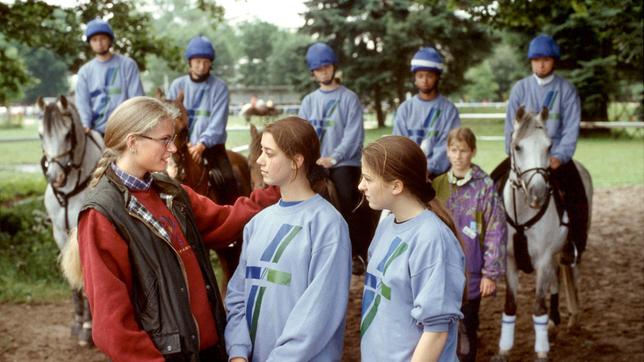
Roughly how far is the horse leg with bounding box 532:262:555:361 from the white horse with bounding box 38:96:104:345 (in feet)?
12.3

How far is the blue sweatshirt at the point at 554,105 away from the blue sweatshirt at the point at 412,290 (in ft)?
12.5

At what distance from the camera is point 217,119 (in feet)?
21.5

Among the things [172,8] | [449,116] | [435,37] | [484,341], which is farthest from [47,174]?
[172,8]

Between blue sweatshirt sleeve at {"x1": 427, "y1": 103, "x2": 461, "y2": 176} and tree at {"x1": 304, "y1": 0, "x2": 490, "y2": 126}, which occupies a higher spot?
tree at {"x1": 304, "y1": 0, "x2": 490, "y2": 126}

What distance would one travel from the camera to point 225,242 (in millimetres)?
3059

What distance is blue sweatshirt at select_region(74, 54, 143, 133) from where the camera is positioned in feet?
23.4

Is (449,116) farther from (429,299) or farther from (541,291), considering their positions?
(429,299)

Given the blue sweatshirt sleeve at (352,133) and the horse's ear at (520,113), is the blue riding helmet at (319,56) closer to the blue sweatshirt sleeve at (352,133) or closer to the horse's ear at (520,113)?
the blue sweatshirt sleeve at (352,133)

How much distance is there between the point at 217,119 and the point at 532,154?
277 centimetres

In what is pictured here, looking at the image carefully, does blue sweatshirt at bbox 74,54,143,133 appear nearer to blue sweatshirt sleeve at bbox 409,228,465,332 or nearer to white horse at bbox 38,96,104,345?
white horse at bbox 38,96,104,345

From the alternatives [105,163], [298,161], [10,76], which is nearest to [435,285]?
[298,161]

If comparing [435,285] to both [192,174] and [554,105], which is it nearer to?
[192,174]

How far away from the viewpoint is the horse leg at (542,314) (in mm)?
5652

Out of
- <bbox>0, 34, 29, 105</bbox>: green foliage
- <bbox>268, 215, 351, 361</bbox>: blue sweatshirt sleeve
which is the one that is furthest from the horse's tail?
<bbox>0, 34, 29, 105</bbox>: green foliage
